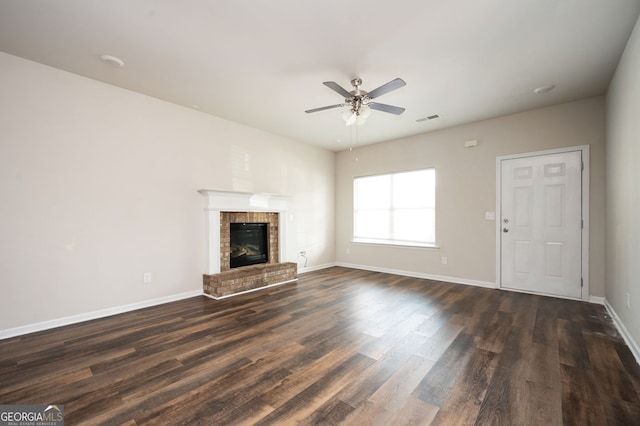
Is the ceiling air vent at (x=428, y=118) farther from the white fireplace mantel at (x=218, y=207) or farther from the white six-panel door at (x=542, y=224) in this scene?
the white fireplace mantel at (x=218, y=207)

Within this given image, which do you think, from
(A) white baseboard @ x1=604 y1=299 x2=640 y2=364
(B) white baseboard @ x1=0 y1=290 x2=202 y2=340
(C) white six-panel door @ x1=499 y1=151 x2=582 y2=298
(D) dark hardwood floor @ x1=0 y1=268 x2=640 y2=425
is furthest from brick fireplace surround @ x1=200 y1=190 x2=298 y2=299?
(A) white baseboard @ x1=604 y1=299 x2=640 y2=364

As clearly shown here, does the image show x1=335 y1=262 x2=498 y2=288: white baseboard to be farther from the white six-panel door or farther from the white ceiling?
the white ceiling

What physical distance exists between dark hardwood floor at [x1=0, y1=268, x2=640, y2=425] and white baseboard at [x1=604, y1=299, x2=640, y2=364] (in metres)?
0.06

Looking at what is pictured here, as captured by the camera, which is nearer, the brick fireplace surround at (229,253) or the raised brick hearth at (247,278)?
the raised brick hearth at (247,278)

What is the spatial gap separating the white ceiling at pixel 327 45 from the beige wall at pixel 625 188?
11.9 inches

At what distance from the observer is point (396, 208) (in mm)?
5820

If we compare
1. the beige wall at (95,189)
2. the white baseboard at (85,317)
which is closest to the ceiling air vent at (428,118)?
the beige wall at (95,189)

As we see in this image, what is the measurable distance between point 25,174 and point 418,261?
18.7ft

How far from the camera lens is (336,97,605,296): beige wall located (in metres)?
3.73

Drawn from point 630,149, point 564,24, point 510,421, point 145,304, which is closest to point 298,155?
point 145,304

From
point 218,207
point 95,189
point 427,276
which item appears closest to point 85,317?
point 95,189

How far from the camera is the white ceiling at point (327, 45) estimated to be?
2.14 metres

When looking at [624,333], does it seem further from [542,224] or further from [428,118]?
[428,118]

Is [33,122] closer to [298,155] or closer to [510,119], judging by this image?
[298,155]
